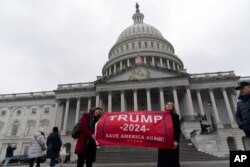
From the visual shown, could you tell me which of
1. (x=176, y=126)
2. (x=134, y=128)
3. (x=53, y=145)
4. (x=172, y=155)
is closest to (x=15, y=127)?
(x=53, y=145)

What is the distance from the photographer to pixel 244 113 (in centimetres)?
603

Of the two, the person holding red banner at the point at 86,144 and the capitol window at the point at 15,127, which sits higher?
the capitol window at the point at 15,127

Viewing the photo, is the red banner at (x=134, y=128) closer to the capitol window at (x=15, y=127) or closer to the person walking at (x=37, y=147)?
the person walking at (x=37, y=147)

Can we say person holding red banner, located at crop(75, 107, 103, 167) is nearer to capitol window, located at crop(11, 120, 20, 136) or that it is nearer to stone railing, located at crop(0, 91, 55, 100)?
stone railing, located at crop(0, 91, 55, 100)

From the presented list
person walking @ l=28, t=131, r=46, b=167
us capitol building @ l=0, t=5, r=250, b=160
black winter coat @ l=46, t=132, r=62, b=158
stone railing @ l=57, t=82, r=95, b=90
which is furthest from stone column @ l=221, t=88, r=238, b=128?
person walking @ l=28, t=131, r=46, b=167

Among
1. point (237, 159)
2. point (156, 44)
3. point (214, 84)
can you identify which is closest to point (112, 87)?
point (214, 84)

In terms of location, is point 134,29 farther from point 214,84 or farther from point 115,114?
point 115,114

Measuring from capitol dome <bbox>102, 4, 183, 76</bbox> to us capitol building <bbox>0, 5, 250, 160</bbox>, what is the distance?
11.9m

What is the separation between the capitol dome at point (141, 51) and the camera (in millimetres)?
61659

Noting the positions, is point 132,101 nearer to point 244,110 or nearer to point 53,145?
point 53,145

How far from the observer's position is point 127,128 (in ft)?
27.4

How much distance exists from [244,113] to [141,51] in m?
57.5

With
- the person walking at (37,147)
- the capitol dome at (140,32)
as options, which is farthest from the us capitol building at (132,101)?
the capitol dome at (140,32)

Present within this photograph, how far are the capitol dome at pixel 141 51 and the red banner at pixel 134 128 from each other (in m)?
47.1
